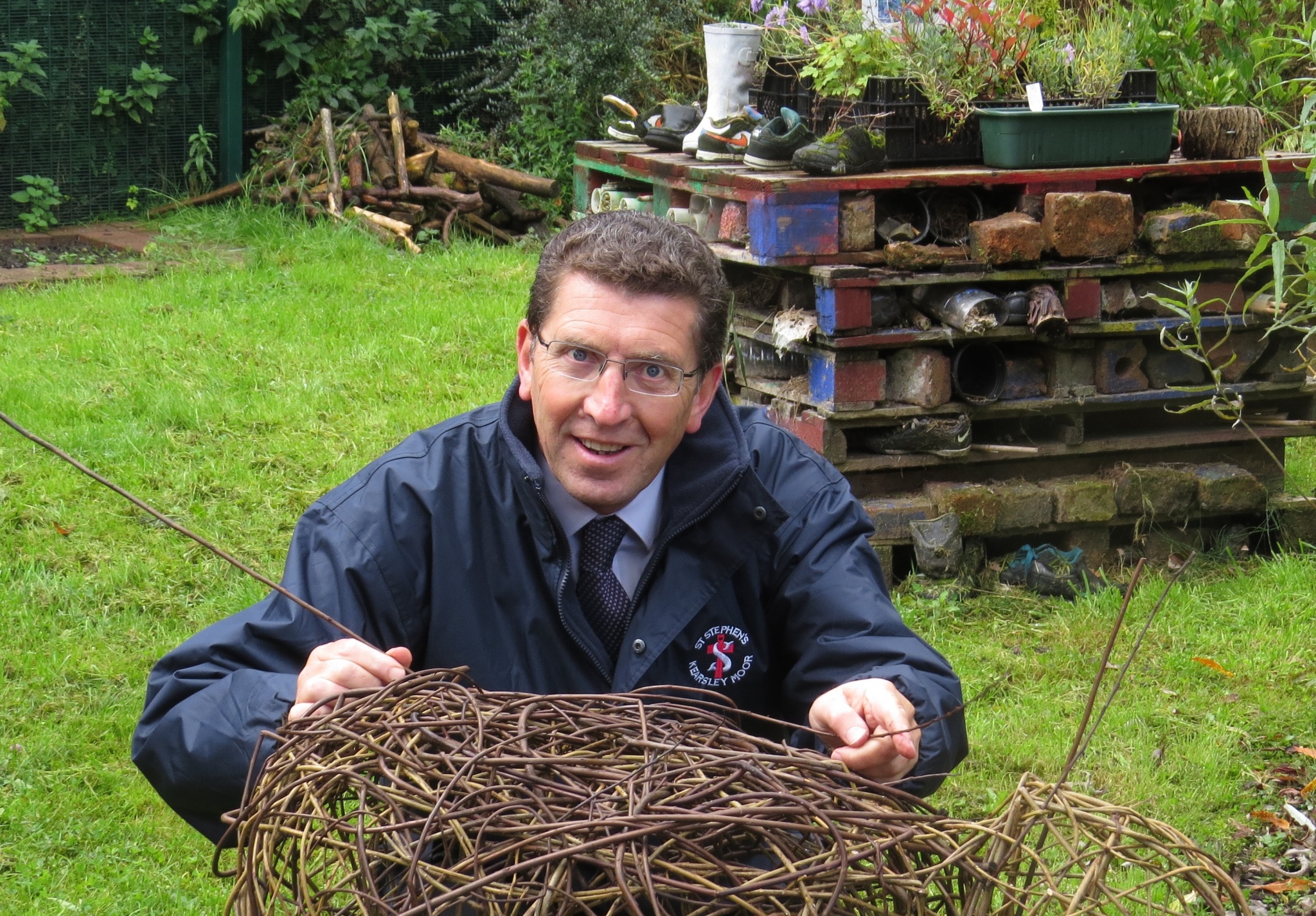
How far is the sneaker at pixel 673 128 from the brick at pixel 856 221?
1.21 metres

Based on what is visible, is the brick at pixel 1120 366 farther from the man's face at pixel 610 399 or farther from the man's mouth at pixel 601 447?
the man's mouth at pixel 601 447

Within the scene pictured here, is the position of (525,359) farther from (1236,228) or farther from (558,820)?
(1236,228)

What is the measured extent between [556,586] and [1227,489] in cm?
345

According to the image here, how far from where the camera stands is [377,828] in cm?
139

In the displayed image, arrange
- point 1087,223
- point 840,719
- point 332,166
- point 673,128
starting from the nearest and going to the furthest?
point 840,719 → point 1087,223 → point 673,128 → point 332,166

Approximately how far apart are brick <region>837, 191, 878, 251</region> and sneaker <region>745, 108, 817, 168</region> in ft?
0.93

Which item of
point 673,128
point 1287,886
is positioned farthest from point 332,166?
point 1287,886

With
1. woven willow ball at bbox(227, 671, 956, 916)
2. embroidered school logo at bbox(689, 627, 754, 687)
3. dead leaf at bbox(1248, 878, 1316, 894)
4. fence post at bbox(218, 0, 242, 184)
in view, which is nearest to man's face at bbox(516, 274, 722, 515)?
embroidered school logo at bbox(689, 627, 754, 687)

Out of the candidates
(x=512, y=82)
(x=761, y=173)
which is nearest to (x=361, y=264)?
(x=512, y=82)

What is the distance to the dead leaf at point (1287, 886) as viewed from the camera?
10.2 ft

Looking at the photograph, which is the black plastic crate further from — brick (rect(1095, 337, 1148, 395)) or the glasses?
the glasses

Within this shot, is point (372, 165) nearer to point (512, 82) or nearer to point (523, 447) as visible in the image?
point (512, 82)

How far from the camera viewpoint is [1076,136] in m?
4.74

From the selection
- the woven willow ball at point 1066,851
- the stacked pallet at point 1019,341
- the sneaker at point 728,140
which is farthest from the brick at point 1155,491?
the woven willow ball at point 1066,851
